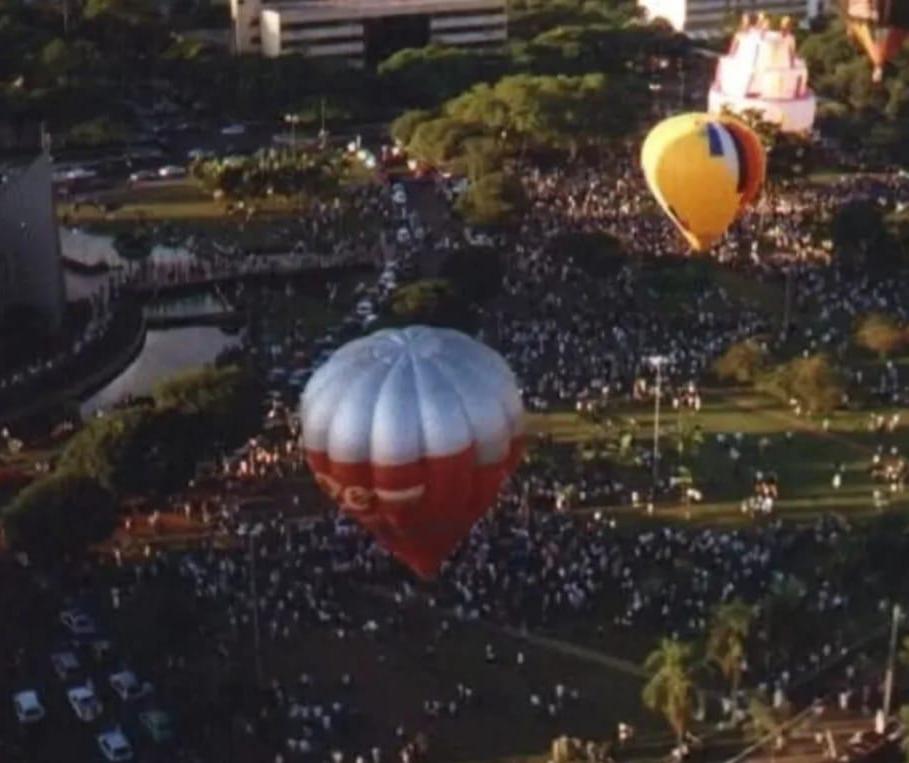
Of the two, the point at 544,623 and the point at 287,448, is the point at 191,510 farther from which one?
the point at 544,623

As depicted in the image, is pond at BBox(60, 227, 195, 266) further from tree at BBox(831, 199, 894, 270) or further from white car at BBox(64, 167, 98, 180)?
tree at BBox(831, 199, 894, 270)

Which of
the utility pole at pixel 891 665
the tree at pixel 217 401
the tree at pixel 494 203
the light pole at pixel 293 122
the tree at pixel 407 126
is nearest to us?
the utility pole at pixel 891 665

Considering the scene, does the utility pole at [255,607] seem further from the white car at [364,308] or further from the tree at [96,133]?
the tree at [96,133]

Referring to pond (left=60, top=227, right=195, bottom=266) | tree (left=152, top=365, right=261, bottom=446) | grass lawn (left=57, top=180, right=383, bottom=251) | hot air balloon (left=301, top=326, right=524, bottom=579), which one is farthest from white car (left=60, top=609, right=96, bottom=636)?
grass lawn (left=57, top=180, right=383, bottom=251)

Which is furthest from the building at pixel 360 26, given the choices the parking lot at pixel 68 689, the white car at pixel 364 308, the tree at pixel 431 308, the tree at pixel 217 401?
the parking lot at pixel 68 689

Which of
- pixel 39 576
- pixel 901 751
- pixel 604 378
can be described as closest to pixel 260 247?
pixel 604 378
